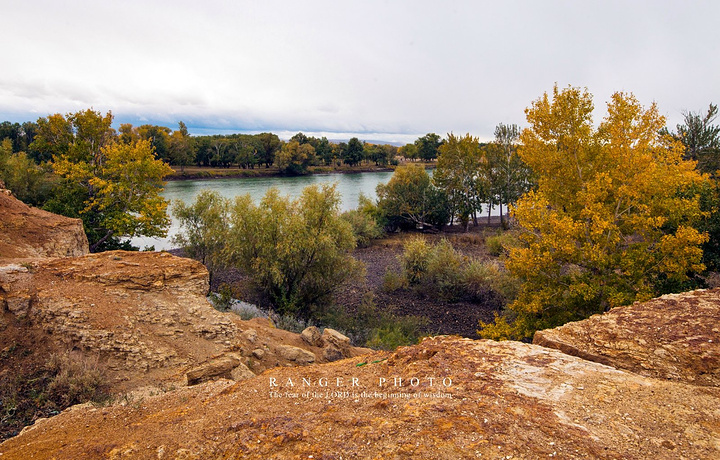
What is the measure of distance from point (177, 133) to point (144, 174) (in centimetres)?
6352

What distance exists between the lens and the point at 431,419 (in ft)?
11.9

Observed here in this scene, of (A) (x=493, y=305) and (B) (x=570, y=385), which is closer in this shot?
(B) (x=570, y=385)

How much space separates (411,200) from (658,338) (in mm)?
34560

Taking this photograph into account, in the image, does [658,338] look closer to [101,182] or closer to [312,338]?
[312,338]

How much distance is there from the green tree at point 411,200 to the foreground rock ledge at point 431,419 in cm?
3417

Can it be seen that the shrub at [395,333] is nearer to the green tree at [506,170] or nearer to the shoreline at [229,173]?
the green tree at [506,170]

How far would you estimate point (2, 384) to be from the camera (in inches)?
208

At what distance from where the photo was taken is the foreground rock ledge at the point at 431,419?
321 cm

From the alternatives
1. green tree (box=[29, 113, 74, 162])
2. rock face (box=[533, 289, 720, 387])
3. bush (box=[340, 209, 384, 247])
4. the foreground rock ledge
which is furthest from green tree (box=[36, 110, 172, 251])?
rock face (box=[533, 289, 720, 387])

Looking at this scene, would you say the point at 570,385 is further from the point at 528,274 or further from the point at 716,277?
the point at 716,277

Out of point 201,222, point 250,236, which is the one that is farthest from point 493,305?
point 201,222

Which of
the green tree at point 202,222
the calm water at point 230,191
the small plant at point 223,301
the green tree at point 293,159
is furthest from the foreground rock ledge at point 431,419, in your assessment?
the green tree at point 293,159

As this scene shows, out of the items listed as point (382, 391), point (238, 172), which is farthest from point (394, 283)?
point (238, 172)

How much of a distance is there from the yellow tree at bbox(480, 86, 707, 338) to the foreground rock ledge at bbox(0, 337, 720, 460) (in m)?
5.82
